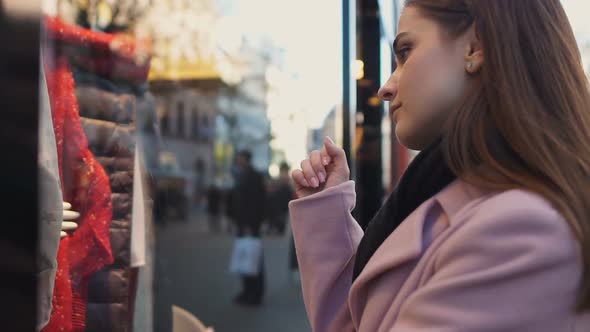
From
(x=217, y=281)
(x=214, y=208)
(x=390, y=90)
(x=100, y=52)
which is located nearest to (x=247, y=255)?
(x=217, y=281)

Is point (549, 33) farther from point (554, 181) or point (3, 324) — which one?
point (3, 324)

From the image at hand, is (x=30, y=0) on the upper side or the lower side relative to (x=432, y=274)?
upper

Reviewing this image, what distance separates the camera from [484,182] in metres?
0.78

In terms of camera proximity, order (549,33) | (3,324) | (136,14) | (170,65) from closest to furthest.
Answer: (3,324)
(549,33)
(170,65)
(136,14)

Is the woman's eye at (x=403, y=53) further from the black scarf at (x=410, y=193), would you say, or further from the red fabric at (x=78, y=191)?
the red fabric at (x=78, y=191)

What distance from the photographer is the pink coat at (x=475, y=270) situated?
2.26ft

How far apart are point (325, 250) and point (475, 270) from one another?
1.39 ft

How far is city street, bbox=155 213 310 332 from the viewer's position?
3656mm

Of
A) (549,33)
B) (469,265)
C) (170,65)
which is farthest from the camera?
(170,65)

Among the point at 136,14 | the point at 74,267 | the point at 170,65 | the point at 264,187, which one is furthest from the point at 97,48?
the point at 264,187

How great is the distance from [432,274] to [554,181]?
20cm

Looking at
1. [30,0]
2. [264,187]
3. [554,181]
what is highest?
[30,0]

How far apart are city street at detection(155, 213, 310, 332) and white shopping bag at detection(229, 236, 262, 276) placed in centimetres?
10

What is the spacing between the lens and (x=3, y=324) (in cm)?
50
